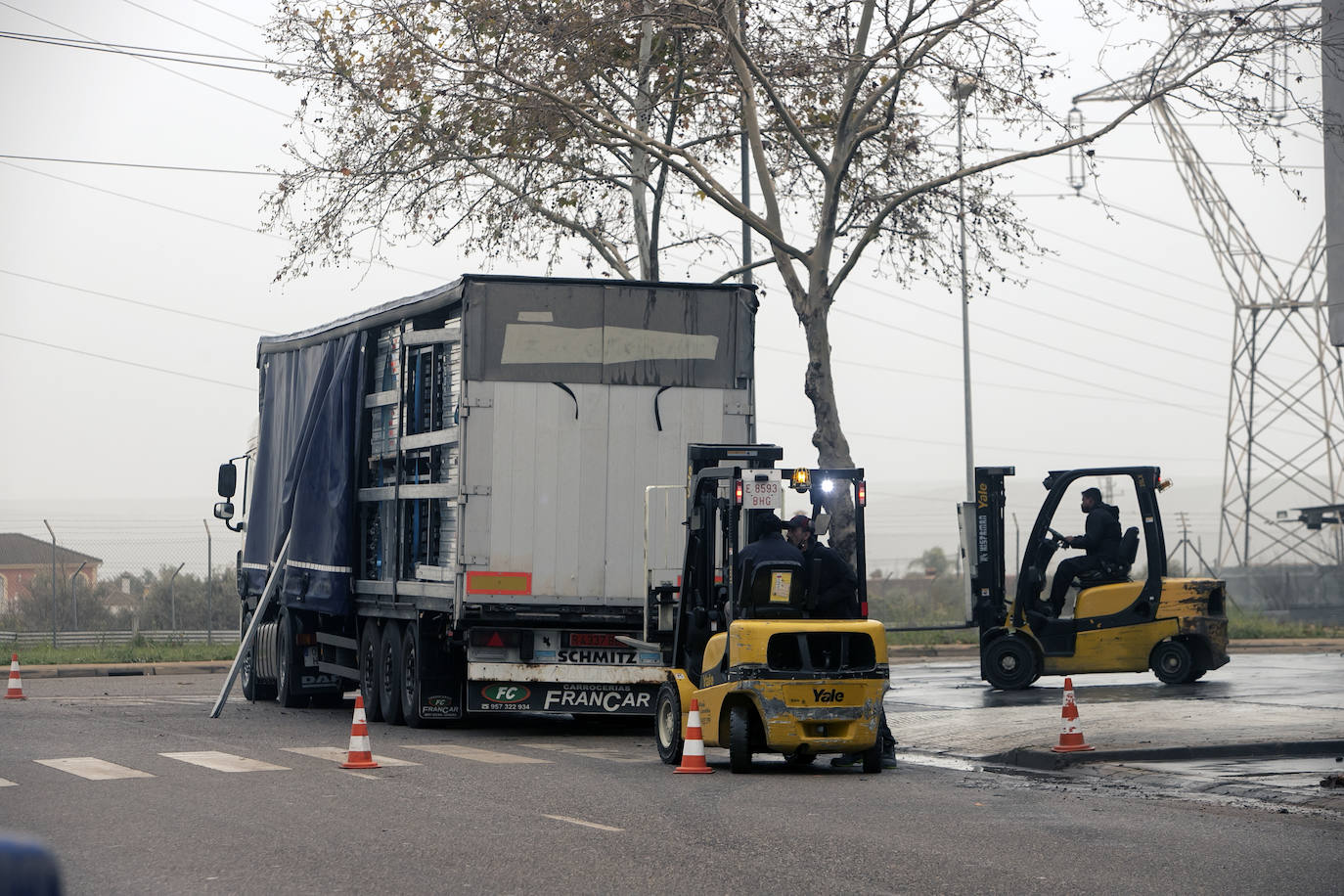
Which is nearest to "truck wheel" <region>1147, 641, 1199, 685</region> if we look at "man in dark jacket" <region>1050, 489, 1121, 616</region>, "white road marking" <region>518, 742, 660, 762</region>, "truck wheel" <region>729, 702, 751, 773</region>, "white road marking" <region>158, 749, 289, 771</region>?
"man in dark jacket" <region>1050, 489, 1121, 616</region>

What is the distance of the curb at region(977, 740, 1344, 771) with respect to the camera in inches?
503

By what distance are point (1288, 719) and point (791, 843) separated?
7850 millimetres

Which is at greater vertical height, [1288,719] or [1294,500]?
[1294,500]

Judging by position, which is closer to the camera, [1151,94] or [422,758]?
[422,758]

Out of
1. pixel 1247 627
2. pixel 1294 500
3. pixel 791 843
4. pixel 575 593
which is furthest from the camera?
pixel 1294 500

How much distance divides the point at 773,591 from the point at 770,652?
0.52 m

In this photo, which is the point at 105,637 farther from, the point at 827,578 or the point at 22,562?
the point at 827,578

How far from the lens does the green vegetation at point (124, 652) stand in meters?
27.1

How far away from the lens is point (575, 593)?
14648mm

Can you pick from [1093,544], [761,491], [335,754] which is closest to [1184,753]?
[761,491]

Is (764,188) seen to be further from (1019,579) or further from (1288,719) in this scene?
(1288,719)

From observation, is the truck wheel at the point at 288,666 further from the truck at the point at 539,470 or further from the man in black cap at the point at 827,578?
the man in black cap at the point at 827,578


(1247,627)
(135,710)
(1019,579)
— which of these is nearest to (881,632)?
(1019,579)

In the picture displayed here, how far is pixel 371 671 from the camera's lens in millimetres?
16734
